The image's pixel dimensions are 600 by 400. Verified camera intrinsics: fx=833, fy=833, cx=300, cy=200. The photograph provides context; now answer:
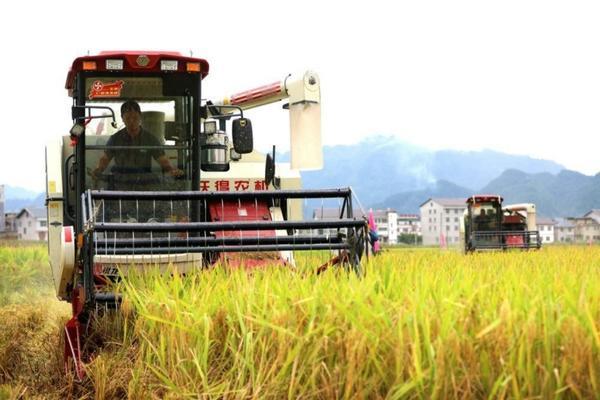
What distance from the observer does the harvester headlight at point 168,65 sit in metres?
6.92

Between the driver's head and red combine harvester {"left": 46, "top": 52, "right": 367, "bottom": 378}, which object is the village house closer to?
red combine harvester {"left": 46, "top": 52, "right": 367, "bottom": 378}

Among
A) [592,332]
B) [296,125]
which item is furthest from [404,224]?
[592,332]

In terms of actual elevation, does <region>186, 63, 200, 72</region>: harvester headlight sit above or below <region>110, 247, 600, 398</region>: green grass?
above

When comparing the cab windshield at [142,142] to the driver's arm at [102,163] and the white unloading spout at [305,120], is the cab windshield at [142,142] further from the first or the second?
the white unloading spout at [305,120]

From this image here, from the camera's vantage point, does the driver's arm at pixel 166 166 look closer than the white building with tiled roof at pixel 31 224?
Yes

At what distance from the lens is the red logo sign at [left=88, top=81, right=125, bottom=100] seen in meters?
6.97

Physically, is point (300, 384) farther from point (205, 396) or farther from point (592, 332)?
point (592, 332)

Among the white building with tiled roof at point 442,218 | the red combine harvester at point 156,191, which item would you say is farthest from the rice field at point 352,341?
the white building with tiled roof at point 442,218

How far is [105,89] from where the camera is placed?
7004 millimetres

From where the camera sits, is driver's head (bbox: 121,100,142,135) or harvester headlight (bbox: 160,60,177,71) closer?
harvester headlight (bbox: 160,60,177,71)

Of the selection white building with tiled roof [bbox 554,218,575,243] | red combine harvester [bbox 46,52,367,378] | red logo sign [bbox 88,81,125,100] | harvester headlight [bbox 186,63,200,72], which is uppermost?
harvester headlight [bbox 186,63,200,72]

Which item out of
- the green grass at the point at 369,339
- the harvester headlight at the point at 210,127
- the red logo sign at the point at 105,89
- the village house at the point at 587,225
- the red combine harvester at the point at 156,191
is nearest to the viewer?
the green grass at the point at 369,339

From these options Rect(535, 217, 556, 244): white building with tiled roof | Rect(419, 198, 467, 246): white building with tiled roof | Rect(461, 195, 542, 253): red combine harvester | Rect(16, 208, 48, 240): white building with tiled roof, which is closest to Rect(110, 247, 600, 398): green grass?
Rect(461, 195, 542, 253): red combine harvester

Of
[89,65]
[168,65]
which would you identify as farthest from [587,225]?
[89,65]
